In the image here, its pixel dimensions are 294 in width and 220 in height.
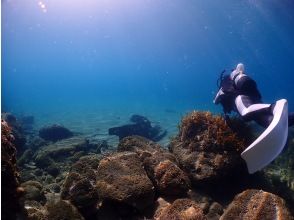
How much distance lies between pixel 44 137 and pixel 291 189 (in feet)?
49.7

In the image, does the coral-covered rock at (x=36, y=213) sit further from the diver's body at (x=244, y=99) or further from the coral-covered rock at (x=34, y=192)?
the diver's body at (x=244, y=99)

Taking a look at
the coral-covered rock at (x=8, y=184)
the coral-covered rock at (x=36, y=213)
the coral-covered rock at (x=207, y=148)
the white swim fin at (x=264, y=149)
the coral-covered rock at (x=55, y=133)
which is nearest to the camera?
the coral-covered rock at (x=8, y=184)

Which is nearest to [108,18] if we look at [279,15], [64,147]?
[279,15]

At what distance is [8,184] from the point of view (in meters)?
4.07

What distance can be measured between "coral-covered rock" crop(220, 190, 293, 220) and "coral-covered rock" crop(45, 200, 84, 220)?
2.68m

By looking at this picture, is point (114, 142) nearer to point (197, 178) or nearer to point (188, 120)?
point (188, 120)

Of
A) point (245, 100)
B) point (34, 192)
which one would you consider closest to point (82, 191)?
point (34, 192)

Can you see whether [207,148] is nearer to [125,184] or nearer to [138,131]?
[125,184]

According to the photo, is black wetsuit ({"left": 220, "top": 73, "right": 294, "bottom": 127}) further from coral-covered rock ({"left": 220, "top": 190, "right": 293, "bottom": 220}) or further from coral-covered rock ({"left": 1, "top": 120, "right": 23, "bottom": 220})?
coral-covered rock ({"left": 1, "top": 120, "right": 23, "bottom": 220})

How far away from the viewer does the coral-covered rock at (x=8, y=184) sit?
158 inches

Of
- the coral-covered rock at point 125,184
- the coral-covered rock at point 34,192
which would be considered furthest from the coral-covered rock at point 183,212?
the coral-covered rock at point 34,192

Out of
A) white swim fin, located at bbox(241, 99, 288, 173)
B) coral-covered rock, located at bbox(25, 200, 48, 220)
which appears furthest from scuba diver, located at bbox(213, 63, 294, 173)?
coral-covered rock, located at bbox(25, 200, 48, 220)

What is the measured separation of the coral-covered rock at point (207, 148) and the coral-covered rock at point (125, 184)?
1.53 metres

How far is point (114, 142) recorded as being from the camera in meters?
16.6
